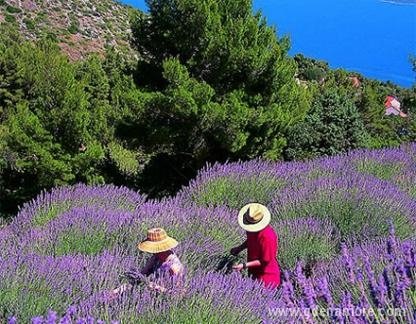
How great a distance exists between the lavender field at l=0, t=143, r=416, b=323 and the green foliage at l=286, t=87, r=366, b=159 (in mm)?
5147

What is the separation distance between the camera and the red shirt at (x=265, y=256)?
156 inches

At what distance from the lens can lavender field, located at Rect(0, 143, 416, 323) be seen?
2.67 metres

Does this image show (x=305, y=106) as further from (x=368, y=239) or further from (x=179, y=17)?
(x=368, y=239)

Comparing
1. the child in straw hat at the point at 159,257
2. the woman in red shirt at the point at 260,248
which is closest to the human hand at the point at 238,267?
the woman in red shirt at the point at 260,248

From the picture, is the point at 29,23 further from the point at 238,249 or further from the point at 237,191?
the point at 238,249

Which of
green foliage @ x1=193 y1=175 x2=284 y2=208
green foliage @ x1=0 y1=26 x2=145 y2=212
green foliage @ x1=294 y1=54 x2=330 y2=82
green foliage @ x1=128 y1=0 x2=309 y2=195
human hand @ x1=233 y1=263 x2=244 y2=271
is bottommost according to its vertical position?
green foliage @ x1=0 y1=26 x2=145 y2=212

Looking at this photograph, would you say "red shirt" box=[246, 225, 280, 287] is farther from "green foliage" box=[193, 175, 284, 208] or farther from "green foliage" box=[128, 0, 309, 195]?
"green foliage" box=[128, 0, 309, 195]

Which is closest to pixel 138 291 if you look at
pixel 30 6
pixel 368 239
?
pixel 368 239

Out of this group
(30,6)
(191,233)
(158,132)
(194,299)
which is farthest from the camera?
(30,6)

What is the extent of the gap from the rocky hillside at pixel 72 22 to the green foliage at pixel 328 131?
34108 mm

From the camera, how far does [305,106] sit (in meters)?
13.6

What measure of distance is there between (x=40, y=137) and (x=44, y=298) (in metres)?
10.8

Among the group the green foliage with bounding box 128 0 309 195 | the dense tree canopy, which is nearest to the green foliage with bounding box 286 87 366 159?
the dense tree canopy

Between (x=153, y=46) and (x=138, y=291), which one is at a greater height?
(x=153, y=46)
